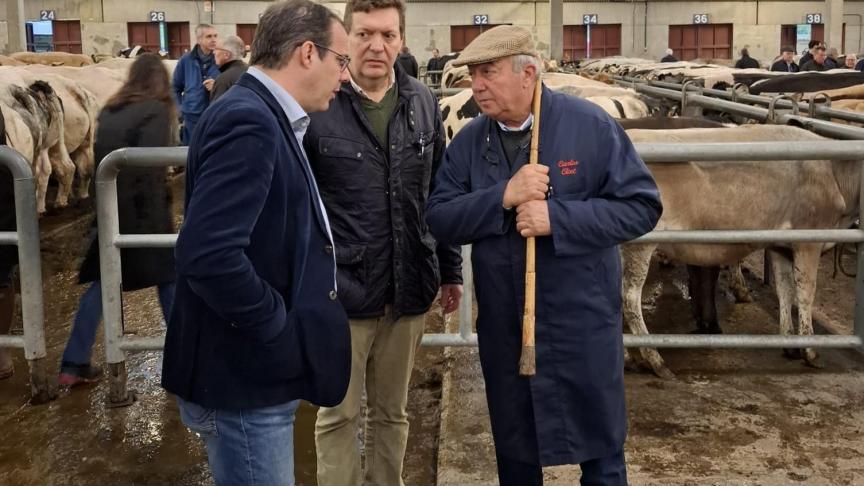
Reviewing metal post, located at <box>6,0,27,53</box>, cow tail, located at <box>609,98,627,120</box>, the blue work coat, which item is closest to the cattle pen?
the blue work coat

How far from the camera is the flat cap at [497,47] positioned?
286cm

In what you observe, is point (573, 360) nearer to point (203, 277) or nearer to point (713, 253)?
point (203, 277)

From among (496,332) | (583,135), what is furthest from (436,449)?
(583,135)

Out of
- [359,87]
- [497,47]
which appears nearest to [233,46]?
[359,87]

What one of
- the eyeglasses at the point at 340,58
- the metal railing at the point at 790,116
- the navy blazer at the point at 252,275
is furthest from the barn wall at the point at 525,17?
the navy blazer at the point at 252,275

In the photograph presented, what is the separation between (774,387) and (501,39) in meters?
2.92

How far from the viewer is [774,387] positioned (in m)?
4.97

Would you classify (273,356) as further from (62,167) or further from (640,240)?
(62,167)

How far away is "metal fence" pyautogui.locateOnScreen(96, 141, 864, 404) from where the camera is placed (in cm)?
462

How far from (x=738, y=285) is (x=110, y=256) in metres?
4.26

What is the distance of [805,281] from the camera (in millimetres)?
5543

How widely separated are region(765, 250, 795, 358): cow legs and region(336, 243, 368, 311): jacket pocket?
10.8 ft

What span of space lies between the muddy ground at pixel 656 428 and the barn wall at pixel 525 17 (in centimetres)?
3594

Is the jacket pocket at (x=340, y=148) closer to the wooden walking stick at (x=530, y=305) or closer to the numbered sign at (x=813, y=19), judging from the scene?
the wooden walking stick at (x=530, y=305)
